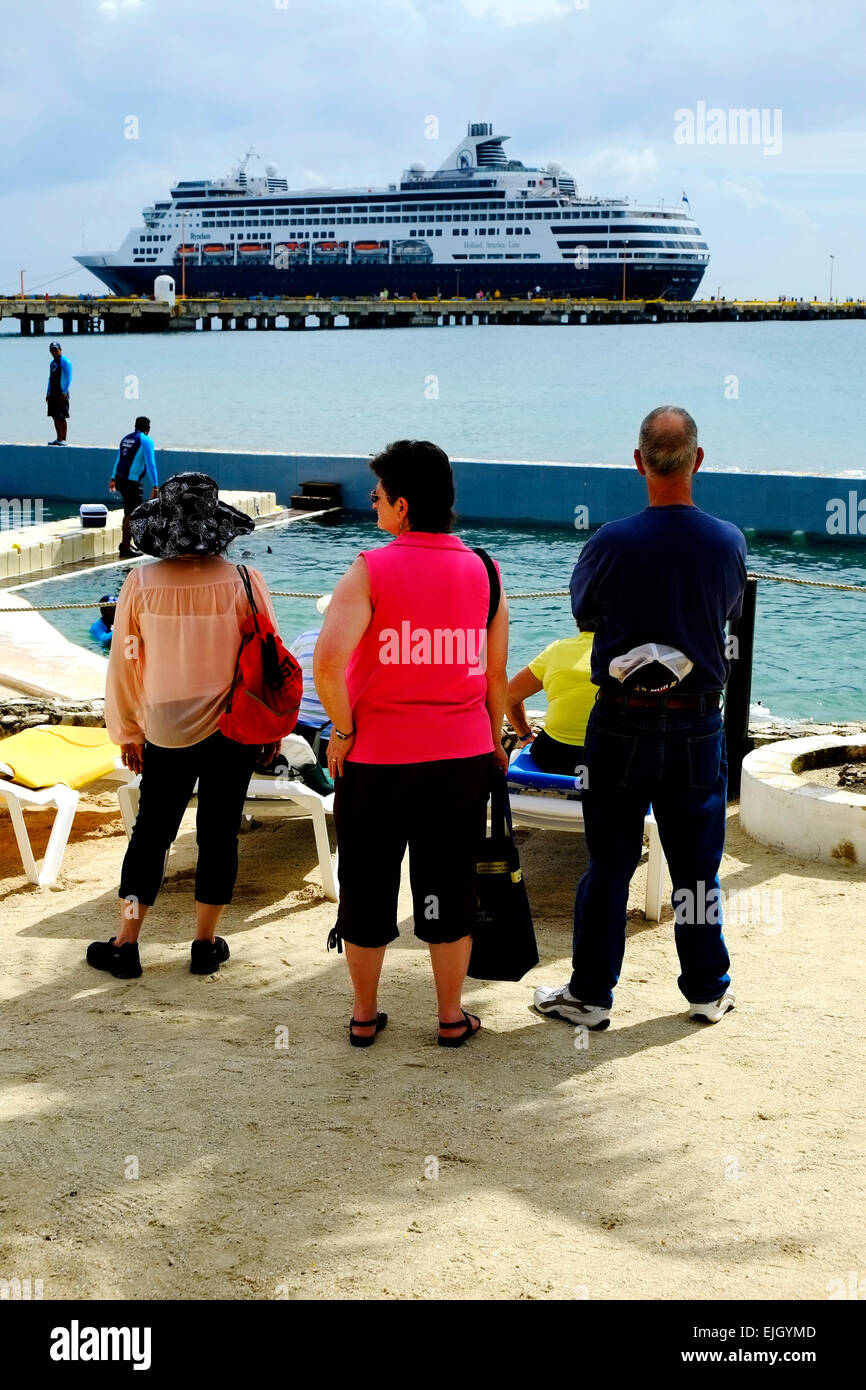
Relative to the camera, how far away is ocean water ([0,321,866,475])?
3306 centimetres

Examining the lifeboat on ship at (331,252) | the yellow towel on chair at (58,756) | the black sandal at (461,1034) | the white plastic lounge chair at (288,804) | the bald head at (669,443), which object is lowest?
the black sandal at (461,1034)

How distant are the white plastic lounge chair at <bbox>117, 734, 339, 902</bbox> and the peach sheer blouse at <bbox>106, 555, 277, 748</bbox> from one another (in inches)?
33.0

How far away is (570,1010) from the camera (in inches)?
128

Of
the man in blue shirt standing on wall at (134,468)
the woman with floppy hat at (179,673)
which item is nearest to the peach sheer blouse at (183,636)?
the woman with floppy hat at (179,673)

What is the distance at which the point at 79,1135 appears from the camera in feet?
8.83

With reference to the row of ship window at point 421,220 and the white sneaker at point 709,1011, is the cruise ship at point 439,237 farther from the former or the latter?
the white sneaker at point 709,1011

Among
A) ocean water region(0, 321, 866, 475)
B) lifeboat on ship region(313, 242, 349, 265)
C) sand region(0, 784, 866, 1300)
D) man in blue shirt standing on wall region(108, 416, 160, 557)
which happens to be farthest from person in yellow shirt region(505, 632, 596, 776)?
lifeboat on ship region(313, 242, 349, 265)

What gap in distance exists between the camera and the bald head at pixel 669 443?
2908 millimetres

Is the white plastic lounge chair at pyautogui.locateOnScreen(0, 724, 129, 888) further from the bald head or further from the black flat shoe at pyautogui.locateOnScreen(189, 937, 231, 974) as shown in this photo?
the bald head

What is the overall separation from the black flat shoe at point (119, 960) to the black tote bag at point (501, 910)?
3.04ft

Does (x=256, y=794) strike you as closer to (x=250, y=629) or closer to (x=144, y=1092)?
(x=250, y=629)

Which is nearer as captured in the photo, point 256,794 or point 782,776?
point 256,794
